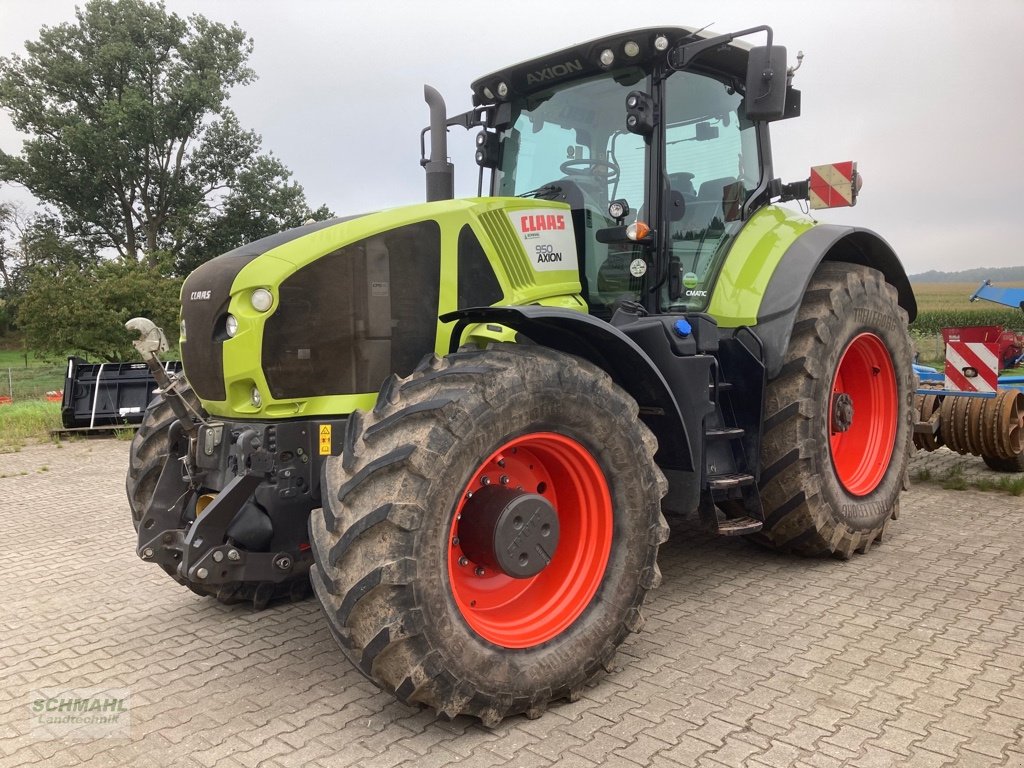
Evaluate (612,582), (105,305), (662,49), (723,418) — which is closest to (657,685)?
(612,582)

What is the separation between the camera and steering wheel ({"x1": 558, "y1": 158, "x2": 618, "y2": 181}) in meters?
4.40

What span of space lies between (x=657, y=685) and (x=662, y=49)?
297cm

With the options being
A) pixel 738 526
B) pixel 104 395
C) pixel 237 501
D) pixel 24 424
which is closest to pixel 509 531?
pixel 237 501

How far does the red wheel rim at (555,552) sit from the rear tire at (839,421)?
1505 mm

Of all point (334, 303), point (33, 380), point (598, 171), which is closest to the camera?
point (334, 303)

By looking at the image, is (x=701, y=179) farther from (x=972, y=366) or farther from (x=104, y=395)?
(x=104, y=395)

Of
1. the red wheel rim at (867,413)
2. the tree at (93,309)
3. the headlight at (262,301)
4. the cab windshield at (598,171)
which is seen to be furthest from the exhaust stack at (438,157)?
the tree at (93,309)

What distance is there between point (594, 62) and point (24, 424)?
11.1 m

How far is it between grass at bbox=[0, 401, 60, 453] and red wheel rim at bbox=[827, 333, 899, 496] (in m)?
9.89

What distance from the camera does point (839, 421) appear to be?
4.94 meters

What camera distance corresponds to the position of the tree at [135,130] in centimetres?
3044

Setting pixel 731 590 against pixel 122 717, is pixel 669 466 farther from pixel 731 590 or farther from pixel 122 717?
pixel 122 717

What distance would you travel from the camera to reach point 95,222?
32.2m

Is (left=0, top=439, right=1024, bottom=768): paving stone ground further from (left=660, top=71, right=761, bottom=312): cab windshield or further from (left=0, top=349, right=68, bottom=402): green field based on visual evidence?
(left=0, top=349, right=68, bottom=402): green field
